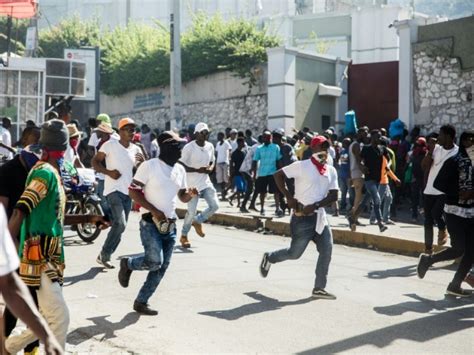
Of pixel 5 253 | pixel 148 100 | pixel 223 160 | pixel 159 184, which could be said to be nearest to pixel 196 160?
pixel 159 184

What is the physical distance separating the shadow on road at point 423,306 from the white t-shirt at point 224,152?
38.5ft

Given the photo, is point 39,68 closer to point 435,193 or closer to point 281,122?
point 281,122

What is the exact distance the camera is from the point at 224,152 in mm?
19719

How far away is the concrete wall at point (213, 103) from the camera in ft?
80.8

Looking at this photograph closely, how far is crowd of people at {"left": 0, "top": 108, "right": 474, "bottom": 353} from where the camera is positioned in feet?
16.1

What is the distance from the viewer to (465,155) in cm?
818

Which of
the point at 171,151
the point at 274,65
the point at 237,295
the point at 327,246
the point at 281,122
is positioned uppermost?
the point at 274,65

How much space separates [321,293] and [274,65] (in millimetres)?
16004

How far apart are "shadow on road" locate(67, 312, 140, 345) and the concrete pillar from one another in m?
16.5

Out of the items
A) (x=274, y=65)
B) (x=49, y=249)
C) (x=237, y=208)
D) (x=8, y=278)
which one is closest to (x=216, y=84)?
(x=274, y=65)

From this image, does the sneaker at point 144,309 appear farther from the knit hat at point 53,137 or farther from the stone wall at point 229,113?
the stone wall at point 229,113

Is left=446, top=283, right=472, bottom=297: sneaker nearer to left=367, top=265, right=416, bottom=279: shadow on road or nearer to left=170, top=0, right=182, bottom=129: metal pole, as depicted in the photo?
left=367, top=265, right=416, bottom=279: shadow on road

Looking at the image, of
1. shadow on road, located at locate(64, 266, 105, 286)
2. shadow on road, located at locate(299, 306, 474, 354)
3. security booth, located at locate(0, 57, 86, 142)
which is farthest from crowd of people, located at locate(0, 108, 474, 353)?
security booth, located at locate(0, 57, 86, 142)

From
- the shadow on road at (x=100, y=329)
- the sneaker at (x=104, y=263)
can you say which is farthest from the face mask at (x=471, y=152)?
the sneaker at (x=104, y=263)
